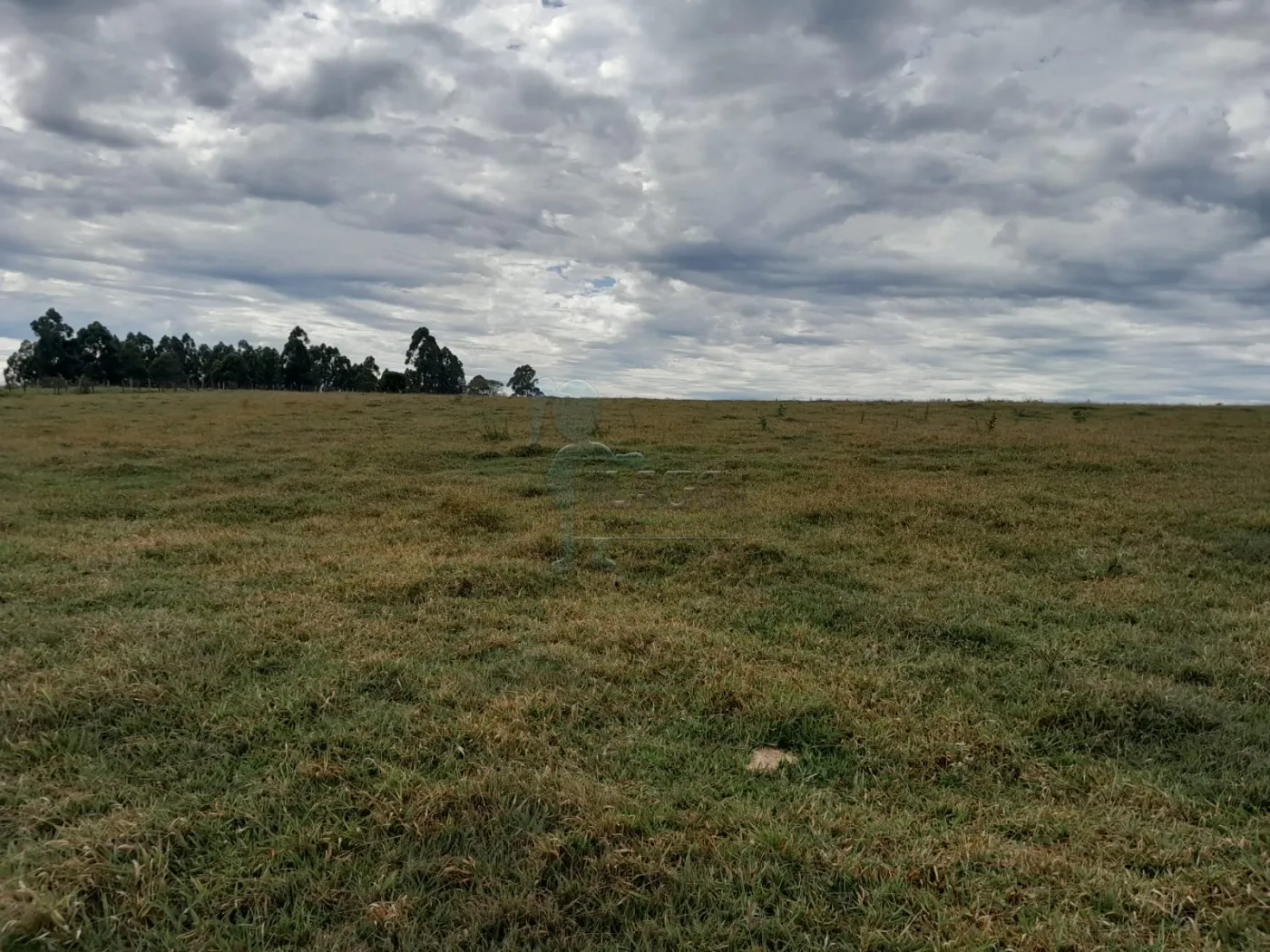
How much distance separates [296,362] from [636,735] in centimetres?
8061

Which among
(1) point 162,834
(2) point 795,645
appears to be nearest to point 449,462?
(2) point 795,645

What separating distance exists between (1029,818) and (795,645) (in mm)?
2464

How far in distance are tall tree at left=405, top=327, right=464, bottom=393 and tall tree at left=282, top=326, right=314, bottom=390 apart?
1459 cm

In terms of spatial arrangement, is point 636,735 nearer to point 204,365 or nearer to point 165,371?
point 165,371

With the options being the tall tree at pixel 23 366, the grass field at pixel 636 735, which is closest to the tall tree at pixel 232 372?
the tall tree at pixel 23 366

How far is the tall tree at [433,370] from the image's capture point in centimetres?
6612

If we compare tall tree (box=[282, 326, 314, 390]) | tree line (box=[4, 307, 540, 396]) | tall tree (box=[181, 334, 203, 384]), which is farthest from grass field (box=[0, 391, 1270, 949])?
tall tree (box=[181, 334, 203, 384])

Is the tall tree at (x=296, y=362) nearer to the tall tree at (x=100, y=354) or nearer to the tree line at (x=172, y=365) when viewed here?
the tree line at (x=172, y=365)

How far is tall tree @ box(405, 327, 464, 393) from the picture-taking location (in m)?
66.1

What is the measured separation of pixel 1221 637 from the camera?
6.20 metres

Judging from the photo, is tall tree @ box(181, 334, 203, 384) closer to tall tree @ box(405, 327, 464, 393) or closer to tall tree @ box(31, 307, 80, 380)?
tall tree @ box(31, 307, 80, 380)

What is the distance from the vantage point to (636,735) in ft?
14.6

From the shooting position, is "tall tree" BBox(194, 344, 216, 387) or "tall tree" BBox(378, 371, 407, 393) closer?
"tall tree" BBox(378, 371, 407, 393)

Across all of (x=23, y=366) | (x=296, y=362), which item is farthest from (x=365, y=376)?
(x=23, y=366)
